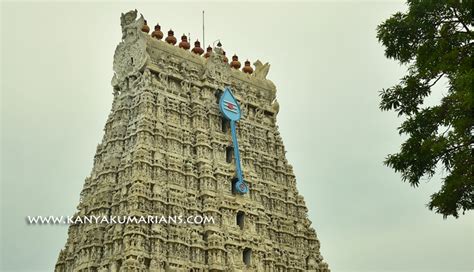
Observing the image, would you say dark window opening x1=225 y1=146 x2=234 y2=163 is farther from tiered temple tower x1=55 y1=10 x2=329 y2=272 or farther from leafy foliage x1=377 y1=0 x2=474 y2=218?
Answer: leafy foliage x1=377 y1=0 x2=474 y2=218

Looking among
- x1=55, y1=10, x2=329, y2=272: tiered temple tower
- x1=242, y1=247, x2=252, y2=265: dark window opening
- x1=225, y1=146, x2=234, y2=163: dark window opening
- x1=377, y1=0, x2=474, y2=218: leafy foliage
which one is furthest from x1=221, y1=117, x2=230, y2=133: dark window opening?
x1=377, y1=0, x2=474, y2=218: leafy foliage

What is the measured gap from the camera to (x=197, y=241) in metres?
32.9

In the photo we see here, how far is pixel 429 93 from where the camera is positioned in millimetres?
15477

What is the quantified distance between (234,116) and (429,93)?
78.9ft

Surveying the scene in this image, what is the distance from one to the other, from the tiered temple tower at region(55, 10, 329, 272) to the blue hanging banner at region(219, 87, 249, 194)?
62 centimetres

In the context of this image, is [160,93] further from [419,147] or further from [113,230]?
[419,147]

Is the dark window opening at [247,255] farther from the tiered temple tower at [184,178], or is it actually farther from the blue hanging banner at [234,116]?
the blue hanging banner at [234,116]

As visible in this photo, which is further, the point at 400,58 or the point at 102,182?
the point at 102,182

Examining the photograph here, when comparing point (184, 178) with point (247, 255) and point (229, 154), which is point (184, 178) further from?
point (247, 255)

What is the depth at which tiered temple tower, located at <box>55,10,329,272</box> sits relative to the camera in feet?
106

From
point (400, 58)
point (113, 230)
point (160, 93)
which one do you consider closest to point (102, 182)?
point (113, 230)

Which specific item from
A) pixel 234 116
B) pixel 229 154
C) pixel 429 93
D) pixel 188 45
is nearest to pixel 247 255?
pixel 229 154

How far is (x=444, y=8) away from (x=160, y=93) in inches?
967

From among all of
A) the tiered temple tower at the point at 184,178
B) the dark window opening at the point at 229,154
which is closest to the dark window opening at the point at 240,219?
the tiered temple tower at the point at 184,178
